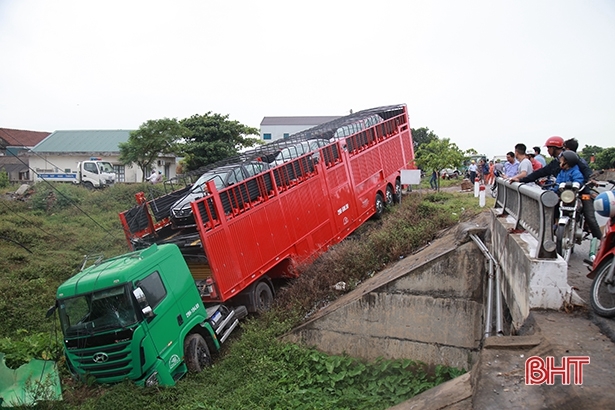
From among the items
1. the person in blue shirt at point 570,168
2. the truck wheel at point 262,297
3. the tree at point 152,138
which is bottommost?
the truck wheel at point 262,297

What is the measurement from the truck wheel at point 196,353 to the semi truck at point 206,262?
0.05 ft

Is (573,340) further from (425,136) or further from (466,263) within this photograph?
(425,136)

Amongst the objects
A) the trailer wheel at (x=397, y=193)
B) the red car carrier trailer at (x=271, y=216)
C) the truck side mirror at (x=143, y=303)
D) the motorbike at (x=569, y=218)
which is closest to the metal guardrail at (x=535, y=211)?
the motorbike at (x=569, y=218)

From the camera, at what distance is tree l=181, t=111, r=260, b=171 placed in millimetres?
26531

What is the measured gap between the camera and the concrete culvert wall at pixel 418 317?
23.2 ft

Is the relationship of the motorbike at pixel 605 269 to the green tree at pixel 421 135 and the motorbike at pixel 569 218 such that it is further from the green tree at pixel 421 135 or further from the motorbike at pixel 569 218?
the green tree at pixel 421 135

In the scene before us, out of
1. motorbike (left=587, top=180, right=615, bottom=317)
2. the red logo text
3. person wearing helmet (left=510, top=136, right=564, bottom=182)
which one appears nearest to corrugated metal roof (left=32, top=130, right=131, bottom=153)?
person wearing helmet (left=510, top=136, right=564, bottom=182)

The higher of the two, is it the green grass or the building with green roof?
the building with green roof

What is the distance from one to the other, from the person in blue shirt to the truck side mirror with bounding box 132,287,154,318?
5.76 meters

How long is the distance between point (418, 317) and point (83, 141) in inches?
1326

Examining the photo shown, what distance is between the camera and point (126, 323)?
656 centimetres

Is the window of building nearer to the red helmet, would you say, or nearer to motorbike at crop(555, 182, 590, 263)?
the red helmet

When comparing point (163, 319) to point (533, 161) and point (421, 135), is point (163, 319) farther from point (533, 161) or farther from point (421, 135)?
point (421, 135)

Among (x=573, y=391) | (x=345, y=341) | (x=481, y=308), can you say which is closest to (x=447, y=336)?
(x=481, y=308)
